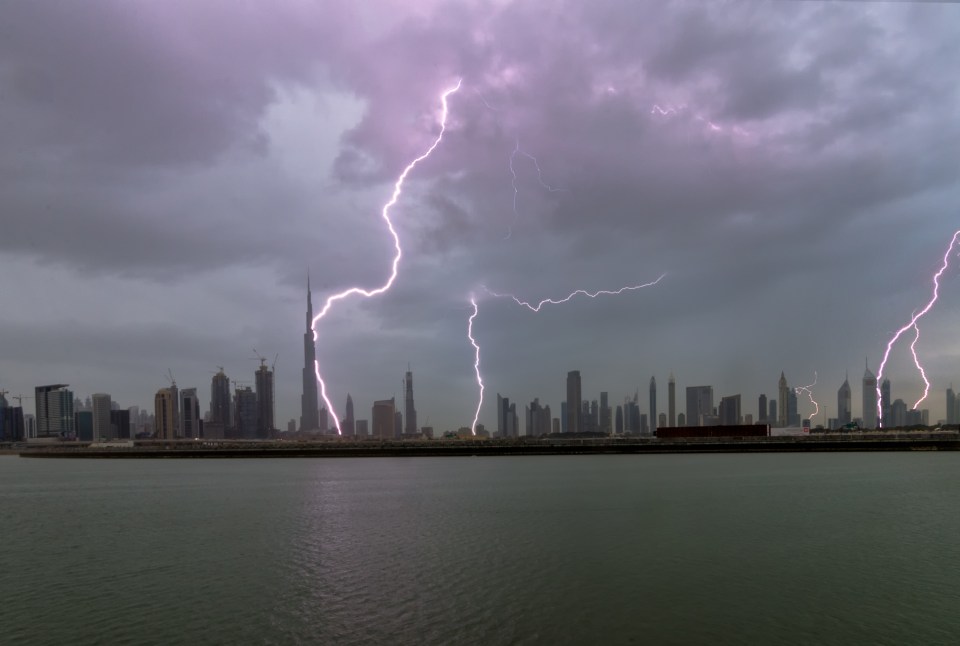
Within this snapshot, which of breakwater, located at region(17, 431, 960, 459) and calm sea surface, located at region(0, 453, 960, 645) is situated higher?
calm sea surface, located at region(0, 453, 960, 645)

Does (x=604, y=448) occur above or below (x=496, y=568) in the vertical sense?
below

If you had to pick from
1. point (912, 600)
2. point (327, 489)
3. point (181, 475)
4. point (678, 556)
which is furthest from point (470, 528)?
point (181, 475)

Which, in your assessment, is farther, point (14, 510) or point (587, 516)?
point (14, 510)

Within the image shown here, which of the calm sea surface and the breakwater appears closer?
the calm sea surface

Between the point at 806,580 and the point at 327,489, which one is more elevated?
the point at 806,580

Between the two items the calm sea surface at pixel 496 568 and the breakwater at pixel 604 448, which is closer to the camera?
the calm sea surface at pixel 496 568

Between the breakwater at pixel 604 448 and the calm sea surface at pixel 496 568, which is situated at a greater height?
the calm sea surface at pixel 496 568

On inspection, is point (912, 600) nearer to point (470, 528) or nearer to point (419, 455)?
point (470, 528)

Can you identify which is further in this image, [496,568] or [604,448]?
[604,448]
